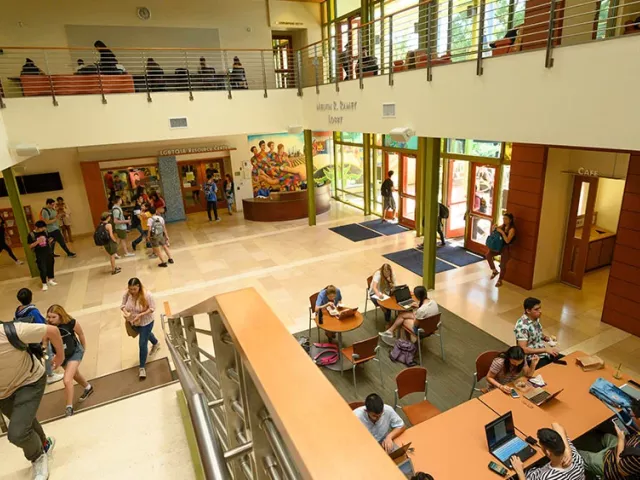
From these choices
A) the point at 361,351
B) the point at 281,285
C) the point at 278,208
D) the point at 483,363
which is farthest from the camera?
the point at 278,208

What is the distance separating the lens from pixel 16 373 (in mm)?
3615

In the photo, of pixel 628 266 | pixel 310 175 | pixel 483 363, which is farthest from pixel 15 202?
pixel 628 266

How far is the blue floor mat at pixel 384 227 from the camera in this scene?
492 inches

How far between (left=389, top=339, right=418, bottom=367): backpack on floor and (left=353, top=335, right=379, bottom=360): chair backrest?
2.45ft

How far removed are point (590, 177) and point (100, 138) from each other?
10574 mm

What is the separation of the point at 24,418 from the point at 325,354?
386cm

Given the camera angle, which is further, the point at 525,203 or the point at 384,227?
the point at 384,227

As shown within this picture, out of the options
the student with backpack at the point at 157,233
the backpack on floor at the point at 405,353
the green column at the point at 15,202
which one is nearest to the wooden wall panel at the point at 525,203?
the backpack on floor at the point at 405,353

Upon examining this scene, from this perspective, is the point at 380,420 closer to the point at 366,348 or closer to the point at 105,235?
the point at 366,348

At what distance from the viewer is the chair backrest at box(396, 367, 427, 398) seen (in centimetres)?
455

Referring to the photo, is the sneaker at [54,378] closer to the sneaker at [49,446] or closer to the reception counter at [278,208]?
the sneaker at [49,446]

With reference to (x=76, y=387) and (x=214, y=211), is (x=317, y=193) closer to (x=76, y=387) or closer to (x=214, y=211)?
(x=214, y=211)

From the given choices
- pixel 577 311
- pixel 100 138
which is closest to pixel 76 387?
pixel 100 138

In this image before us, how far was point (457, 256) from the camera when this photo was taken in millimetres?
10312
